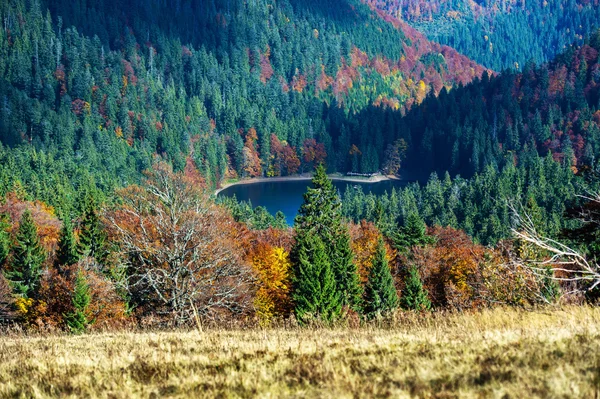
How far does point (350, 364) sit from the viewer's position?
7793 mm

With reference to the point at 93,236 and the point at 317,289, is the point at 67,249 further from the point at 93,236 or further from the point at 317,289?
the point at 317,289

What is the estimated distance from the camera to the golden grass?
654 cm

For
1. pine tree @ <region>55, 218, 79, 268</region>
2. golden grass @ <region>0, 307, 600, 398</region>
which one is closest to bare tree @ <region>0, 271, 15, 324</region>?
pine tree @ <region>55, 218, 79, 268</region>

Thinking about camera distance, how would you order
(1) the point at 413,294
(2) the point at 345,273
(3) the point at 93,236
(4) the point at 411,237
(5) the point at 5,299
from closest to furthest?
(1) the point at 413,294
(5) the point at 5,299
(2) the point at 345,273
(3) the point at 93,236
(4) the point at 411,237

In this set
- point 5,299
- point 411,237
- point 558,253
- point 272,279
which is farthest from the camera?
point 411,237

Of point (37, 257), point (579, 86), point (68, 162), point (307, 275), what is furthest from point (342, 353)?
point (579, 86)

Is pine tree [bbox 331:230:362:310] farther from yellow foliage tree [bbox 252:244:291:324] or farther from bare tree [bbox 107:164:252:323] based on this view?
bare tree [bbox 107:164:252:323]

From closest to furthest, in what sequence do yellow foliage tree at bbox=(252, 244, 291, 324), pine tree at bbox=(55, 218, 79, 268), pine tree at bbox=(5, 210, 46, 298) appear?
1. pine tree at bbox=(5, 210, 46, 298)
2. pine tree at bbox=(55, 218, 79, 268)
3. yellow foliage tree at bbox=(252, 244, 291, 324)

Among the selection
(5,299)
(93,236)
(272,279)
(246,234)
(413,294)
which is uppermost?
(93,236)

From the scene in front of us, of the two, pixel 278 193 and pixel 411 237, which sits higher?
pixel 278 193

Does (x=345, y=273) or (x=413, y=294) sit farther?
(x=345, y=273)

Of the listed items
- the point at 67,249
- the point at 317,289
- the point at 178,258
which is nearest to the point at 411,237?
the point at 317,289

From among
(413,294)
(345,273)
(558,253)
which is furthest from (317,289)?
(558,253)

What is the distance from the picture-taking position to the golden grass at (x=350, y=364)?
6535 mm
